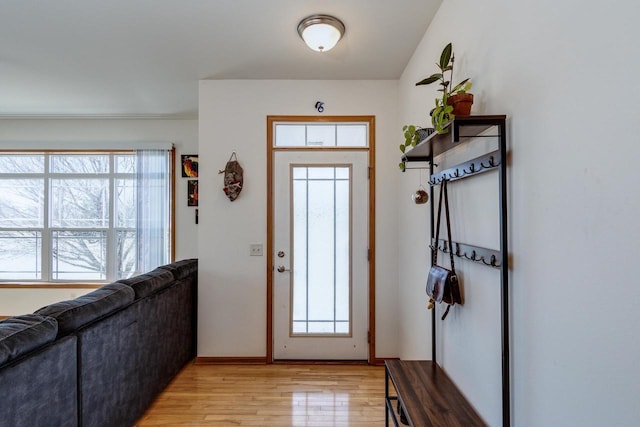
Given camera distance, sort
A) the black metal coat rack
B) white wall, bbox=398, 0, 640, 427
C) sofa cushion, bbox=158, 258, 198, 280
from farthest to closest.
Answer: sofa cushion, bbox=158, 258, 198, 280
the black metal coat rack
white wall, bbox=398, 0, 640, 427

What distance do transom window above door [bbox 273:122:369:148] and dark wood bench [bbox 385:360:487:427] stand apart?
1.93 meters

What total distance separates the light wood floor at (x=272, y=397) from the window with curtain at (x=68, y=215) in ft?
7.87

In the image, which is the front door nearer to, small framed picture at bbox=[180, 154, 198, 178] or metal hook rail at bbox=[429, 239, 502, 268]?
Answer: metal hook rail at bbox=[429, 239, 502, 268]

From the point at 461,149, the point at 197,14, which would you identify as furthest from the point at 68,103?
the point at 461,149

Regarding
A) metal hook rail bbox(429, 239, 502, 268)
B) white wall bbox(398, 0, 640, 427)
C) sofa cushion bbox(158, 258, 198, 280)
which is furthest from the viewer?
sofa cushion bbox(158, 258, 198, 280)

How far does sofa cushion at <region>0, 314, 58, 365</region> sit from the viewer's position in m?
1.29

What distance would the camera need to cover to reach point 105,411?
70.7 inches

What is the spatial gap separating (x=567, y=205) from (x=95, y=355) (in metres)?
2.19

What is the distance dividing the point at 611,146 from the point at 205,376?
3020 mm

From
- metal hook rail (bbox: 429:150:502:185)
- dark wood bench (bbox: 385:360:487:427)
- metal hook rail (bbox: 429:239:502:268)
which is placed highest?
metal hook rail (bbox: 429:150:502:185)

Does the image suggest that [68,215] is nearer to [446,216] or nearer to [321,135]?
[321,135]

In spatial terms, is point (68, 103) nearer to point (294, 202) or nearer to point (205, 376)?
point (294, 202)

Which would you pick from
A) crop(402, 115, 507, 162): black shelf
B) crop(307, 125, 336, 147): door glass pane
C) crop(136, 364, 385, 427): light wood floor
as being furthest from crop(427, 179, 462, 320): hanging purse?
crop(307, 125, 336, 147): door glass pane

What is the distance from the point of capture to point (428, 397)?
5.07 ft
